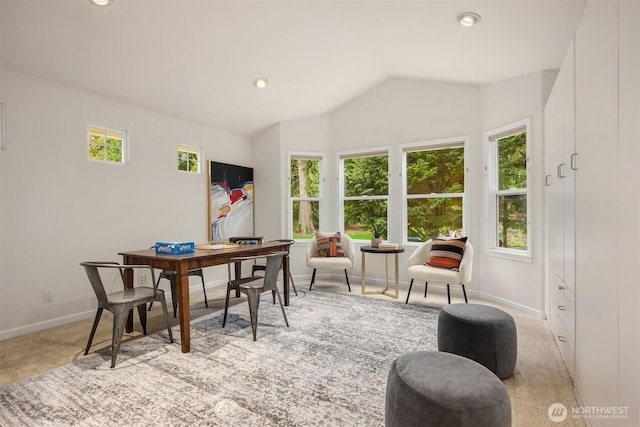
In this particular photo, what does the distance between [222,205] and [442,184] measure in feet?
11.0

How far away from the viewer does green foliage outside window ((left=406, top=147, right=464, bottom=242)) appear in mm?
4527

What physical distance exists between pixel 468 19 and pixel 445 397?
3035 mm

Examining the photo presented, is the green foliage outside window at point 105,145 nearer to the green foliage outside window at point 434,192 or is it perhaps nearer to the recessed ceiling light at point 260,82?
the recessed ceiling light at point 260,82

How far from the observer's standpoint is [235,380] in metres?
2.15

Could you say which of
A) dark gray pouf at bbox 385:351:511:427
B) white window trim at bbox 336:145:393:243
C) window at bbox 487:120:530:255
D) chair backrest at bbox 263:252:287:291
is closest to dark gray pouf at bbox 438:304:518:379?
dark gray pouf at bbox 385:351:511:427

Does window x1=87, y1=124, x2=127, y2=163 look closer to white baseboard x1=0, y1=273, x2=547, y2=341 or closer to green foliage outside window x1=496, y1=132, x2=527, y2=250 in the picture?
white baseboard x1=0, y1=273, x2=547, y2=341

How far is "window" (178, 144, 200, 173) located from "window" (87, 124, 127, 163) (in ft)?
2.54

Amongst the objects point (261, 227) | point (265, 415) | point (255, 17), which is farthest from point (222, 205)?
point (265, 415)

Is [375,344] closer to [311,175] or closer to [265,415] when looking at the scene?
[265,415]

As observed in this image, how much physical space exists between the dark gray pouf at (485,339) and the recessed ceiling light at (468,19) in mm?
2504

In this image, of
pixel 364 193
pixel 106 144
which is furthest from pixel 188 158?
pixel 364 193

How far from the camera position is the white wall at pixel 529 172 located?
347cm

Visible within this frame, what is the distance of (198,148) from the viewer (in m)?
4.73

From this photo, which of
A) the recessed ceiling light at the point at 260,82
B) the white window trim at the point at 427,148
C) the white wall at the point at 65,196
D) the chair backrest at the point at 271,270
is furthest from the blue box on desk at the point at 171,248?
the white window trim at the point at 427,148
